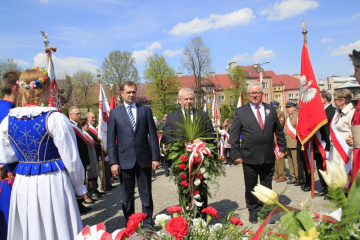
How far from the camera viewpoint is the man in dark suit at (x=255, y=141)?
491cm

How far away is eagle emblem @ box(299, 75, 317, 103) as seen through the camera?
254 inches

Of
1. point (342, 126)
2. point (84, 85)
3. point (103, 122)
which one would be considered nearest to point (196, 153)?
point (342, 126)

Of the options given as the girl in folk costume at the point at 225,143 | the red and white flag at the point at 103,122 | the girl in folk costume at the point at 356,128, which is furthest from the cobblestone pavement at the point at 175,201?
the girl in folk costume at the point at 225,143

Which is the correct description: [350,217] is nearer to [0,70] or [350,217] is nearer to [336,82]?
[0,70]

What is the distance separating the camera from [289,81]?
79250 millimetres

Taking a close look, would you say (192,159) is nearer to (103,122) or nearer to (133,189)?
(133,189)

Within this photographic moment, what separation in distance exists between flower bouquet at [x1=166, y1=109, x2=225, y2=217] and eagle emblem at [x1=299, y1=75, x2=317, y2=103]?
345 cm

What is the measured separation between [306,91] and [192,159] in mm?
4012

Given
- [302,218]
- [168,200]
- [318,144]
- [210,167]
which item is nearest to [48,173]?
[210,167]

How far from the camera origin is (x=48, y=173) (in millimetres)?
2812

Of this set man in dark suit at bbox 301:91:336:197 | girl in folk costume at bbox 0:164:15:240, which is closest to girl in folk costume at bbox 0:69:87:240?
girl in folk costume at bbox 0:164:15:240

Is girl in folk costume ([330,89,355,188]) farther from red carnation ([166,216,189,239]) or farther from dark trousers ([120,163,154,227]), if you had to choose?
red carnation ([166,216,189,239])

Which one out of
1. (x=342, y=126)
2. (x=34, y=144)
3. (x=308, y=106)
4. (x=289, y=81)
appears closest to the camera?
(x=34, y=144)

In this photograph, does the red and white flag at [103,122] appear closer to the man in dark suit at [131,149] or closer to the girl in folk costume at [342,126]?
the man in dark suit at [131,149]
